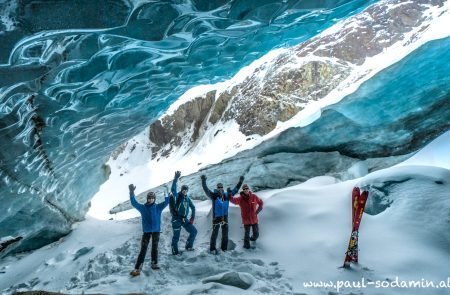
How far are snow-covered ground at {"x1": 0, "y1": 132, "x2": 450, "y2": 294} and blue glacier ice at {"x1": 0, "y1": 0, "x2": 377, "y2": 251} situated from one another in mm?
3259

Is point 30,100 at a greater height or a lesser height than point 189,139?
lesser

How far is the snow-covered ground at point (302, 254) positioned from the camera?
6.47 metres

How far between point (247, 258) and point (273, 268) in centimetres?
81

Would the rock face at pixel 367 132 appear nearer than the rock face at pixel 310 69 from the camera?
Yes

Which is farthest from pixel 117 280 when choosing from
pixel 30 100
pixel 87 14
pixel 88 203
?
pixel 88 203

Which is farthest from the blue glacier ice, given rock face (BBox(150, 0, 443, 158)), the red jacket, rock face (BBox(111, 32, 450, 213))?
rock face (BBox(150, 0, 443, 158))

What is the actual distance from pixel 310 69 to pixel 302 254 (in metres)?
37.7

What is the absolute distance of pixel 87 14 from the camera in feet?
17.9

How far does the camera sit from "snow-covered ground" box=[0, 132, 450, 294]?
21.2 ft

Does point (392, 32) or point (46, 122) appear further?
point (392, 32)

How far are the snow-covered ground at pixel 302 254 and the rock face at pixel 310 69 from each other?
2936 cm

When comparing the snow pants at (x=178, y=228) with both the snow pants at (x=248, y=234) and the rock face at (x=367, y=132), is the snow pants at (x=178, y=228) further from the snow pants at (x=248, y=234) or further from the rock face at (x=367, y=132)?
the rock face at (x=367, y=132)

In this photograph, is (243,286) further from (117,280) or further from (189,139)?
(189,139)

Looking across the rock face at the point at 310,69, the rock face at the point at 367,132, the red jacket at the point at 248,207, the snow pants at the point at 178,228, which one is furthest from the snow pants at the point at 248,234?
the rock face at the point at 310,69
